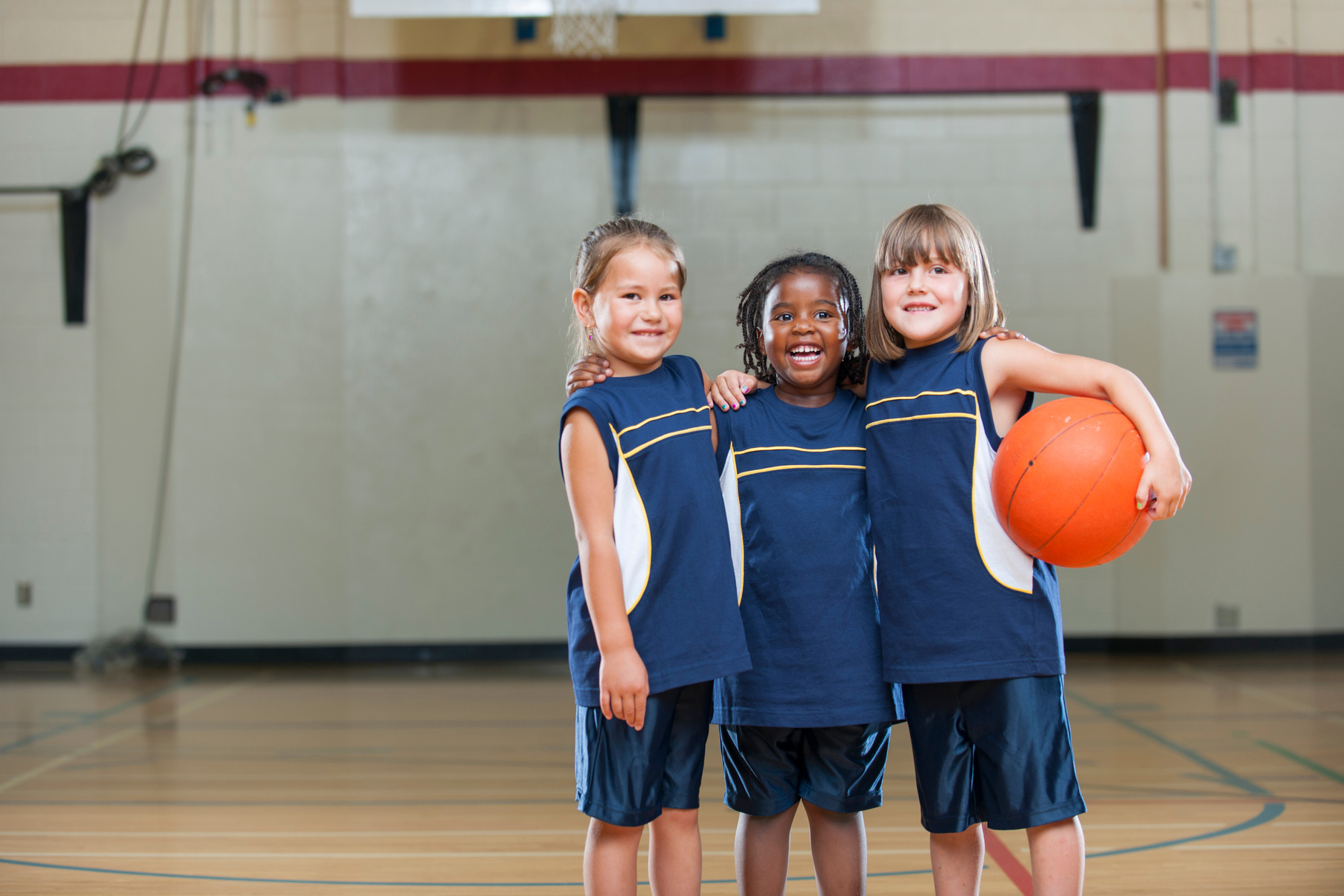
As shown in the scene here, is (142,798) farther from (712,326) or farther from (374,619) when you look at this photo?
(712,326)

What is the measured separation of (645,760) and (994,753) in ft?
1.66

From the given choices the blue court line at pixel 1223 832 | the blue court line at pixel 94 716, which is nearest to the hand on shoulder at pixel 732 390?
the blue court line at pixel 1223 832

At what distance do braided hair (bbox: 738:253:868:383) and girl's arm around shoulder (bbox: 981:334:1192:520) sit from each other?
0.71ft

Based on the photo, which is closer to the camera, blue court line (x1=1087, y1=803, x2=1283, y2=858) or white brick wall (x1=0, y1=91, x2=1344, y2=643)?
blue court line (x1=1087, y1=803, x2=1283, y2=858)

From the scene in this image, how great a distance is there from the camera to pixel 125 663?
17.5 ft

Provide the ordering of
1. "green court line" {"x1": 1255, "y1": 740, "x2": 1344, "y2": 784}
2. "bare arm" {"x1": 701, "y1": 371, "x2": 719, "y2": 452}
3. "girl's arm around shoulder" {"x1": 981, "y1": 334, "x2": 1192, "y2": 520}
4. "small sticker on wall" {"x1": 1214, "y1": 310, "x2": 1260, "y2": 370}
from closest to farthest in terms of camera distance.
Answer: "girl's arm around shoulder" {"x1": 981, "y1": 334, "x2": 1192, "y2": 520}
"bare arm" {"x1": 701, "y1": 371, "x2": 719, "y2": 452}
"green court line" {"x1": 1255, "y1": 740, "x2": 1344, "y2": 784}
"small sticker on wall" {"x1": 1214, "y1": 310, "x2": 1260, "y2": 370}

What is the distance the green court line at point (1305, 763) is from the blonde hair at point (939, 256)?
7.71 ft

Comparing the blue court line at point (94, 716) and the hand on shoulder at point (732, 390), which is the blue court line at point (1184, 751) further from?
the blue court line at point (94, 716)

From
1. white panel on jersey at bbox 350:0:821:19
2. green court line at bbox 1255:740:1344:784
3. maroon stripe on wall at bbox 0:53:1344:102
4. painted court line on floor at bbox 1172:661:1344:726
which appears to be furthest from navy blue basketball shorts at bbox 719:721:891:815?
maroon stripe on wall at bbox 0:53:1344:102

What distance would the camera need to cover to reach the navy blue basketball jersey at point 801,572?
5.03ft

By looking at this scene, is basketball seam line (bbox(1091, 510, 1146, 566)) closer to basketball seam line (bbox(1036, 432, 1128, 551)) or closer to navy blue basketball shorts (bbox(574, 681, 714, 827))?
basketball seam line (bbox(1036, 432, 1128, 551))

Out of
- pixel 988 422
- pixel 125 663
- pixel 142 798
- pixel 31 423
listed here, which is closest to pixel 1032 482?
pixel 988 422

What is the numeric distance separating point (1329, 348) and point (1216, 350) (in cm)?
58

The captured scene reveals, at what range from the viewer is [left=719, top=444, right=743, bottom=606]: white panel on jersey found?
159cm
